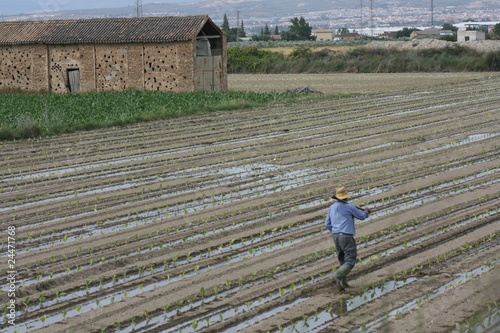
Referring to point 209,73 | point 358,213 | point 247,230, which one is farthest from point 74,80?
point 358,213

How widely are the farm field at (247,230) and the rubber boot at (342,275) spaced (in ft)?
0.52

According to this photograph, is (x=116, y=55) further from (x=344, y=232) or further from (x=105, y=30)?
(x=344, y=232)

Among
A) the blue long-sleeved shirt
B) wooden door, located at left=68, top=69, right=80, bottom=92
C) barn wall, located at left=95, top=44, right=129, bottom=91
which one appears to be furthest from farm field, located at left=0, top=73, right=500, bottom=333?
wooden door, located at left=68, top=69, right=80, bottom=92

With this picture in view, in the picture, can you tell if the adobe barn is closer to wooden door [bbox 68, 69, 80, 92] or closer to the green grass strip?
wooden door [bbox 68, 69, 80, 92]

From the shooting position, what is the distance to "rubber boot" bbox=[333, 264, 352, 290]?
28.8 ft

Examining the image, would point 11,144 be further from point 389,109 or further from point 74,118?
point 389,109

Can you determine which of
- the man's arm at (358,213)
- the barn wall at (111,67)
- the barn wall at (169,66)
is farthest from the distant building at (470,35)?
the man's arm at (358,213)

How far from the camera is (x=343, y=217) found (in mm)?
9078

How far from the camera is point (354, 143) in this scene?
19484 mm

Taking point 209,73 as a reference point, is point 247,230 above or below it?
below

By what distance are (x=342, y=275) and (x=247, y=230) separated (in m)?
2.95

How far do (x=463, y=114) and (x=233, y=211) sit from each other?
13.6 metres

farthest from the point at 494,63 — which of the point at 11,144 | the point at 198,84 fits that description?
the point at 11,144

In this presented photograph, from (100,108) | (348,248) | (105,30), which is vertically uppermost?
(105,30)
